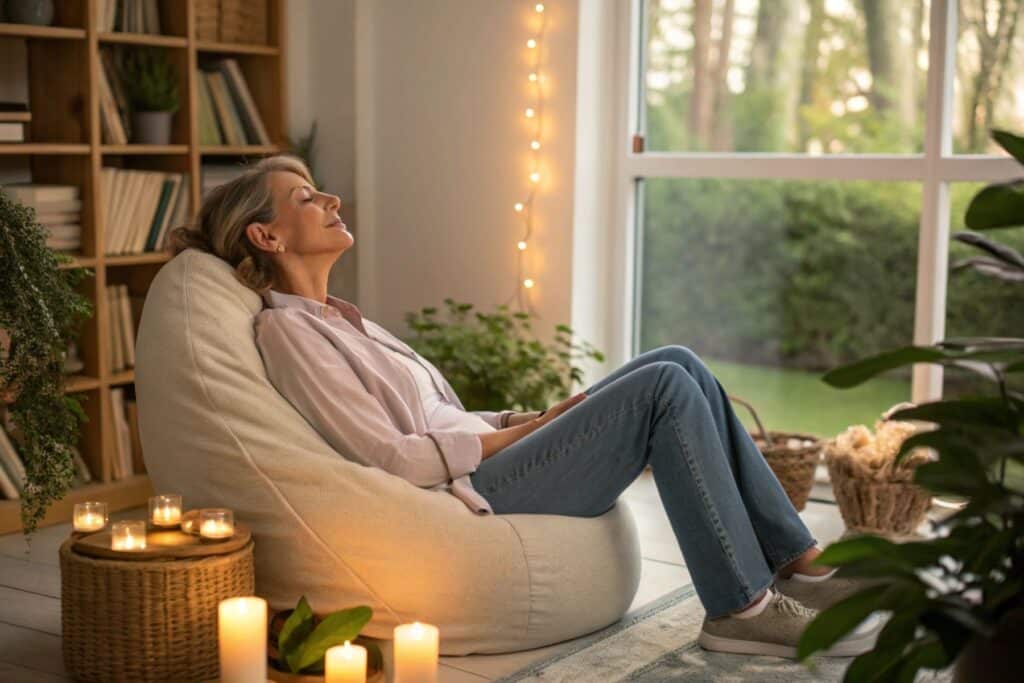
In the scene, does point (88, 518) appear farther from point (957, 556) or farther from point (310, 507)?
point (957, 556)

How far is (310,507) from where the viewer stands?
2592 mm

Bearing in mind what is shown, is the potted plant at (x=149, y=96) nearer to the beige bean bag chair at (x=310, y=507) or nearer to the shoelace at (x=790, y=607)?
Result: the beige bean bag chair at (x=310, y=507)

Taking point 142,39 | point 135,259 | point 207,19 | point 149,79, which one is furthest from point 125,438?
point 207,19

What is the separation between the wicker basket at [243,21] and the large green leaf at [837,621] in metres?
3.27

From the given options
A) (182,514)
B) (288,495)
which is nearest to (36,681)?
(182,514)

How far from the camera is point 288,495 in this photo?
259 cm

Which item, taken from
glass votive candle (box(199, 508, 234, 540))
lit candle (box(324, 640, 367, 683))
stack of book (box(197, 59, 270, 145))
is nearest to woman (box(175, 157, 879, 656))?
glass votive candle (box(199, 508, 234, 540))

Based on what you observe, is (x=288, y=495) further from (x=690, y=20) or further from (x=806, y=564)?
(x=690, y=20)

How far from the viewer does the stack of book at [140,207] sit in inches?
154

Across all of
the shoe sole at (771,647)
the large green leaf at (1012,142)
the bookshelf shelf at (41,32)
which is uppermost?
the bookshelf shelf at (41,32)

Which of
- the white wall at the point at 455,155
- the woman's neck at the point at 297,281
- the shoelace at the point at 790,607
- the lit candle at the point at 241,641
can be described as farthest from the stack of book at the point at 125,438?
the shoelace at the point at 790,607

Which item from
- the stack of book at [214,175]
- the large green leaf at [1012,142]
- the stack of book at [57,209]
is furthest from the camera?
the stack of book at [214,175]

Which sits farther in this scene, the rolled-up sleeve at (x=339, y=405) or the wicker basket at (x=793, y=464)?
the wicker basket at (x=793, y=464)

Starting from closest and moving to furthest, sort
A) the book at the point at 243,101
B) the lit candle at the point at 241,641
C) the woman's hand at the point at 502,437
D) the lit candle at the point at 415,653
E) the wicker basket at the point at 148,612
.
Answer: the lit candle at the point at 415,653, the lit candle at the point at 241,641, the wicker basket at the point at 148,612, the woman's hand at the point at 502,437, the book at the point at 243,101
